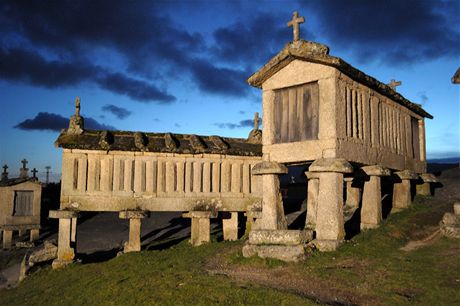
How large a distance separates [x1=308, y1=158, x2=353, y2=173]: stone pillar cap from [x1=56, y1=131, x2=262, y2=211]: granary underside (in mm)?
5348

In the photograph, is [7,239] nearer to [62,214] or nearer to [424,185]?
[62,214]

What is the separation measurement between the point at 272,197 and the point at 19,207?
55.9 feet

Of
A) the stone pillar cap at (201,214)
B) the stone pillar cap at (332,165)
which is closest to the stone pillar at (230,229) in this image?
the stone pillar cap at (201,214)

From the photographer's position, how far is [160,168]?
49.4ft

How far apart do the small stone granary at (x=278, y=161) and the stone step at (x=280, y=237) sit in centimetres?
2

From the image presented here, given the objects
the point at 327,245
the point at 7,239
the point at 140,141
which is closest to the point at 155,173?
the point at 140,141

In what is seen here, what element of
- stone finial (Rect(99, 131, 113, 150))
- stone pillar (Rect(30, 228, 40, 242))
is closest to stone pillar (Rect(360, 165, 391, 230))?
stone finial (Rect(99, 131, 113, 150))

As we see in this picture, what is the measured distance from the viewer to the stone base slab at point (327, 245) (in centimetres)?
1030

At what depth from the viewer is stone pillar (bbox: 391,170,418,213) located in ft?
47.1

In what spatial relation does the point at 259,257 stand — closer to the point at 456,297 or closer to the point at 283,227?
the point at 283,227

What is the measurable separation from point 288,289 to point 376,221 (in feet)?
19.1

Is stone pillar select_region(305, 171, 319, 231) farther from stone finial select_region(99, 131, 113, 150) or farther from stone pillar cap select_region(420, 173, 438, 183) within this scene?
stone finial select_region(99, 131, 113, 150)

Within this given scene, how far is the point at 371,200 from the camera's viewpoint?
42.0 ft

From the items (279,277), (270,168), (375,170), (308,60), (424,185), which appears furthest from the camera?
(424,185)
